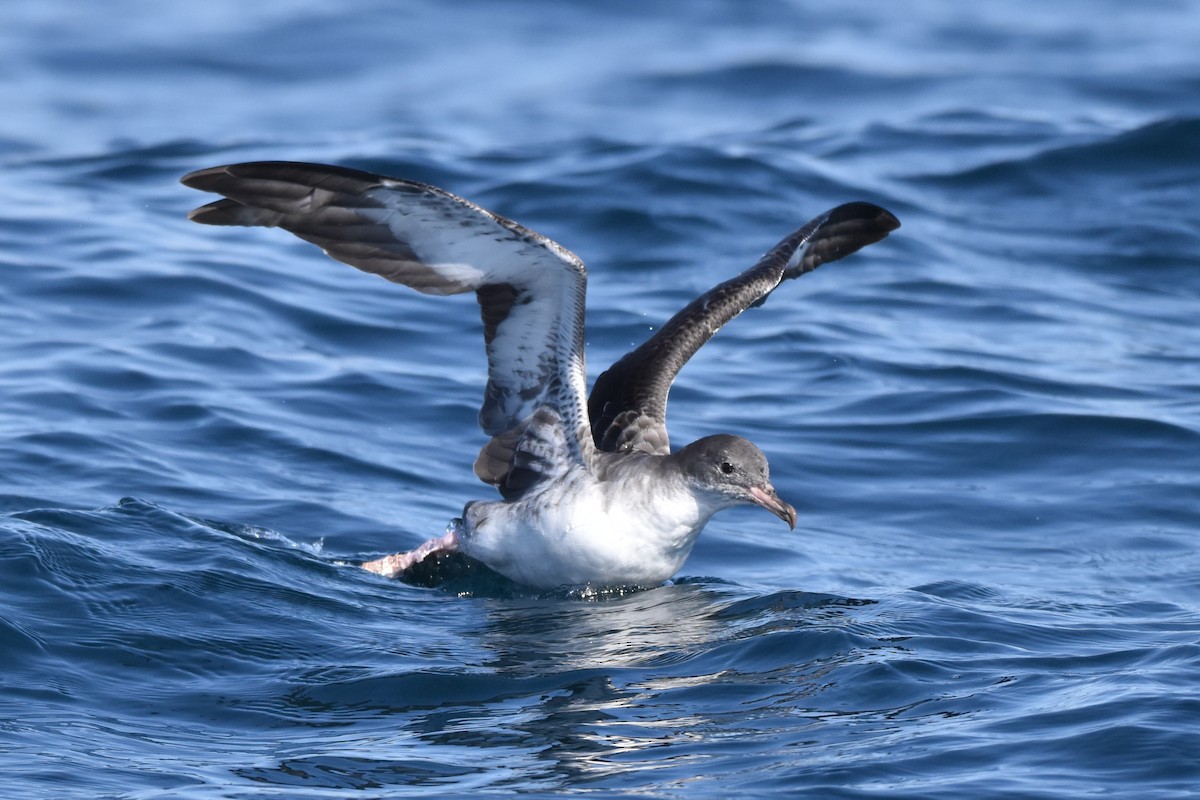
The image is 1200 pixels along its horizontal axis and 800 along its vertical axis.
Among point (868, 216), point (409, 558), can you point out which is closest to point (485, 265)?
point (409, 558)

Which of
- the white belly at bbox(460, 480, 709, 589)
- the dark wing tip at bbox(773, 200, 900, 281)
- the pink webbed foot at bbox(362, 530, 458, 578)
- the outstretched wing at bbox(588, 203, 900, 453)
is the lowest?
the pink webbed foot at bbox(362, 530, 458, 578)

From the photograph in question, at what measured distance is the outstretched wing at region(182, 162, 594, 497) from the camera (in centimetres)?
743

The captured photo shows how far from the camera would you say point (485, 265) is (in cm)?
806

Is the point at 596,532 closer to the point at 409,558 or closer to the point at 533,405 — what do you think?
the point at 533,405

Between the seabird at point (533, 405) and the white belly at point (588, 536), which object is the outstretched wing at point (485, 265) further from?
the white belly at point (588, 536)

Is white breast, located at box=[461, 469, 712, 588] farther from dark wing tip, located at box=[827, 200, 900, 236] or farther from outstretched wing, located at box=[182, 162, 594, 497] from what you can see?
dark wing tip, located at box=[827, 200, 900, 236]

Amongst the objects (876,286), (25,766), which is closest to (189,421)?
(25,766)

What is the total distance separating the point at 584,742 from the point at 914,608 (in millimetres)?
2384

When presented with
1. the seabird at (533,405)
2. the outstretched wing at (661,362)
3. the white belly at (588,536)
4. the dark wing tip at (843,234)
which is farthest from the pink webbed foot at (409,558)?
the dark wing tip at (843,234)

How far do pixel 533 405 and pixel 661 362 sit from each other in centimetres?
106

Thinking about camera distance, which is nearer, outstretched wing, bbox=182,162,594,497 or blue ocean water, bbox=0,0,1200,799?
blue ocean water, bbox=0,0,1200,799

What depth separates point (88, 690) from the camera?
22.6ft

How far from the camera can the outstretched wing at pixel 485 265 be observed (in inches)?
293

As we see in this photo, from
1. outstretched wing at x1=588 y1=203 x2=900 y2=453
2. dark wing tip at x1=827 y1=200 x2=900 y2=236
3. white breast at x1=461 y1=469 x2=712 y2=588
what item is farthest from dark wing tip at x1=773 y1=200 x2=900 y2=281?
white breast at x1=461 y1=469 x2=712 y2=588
